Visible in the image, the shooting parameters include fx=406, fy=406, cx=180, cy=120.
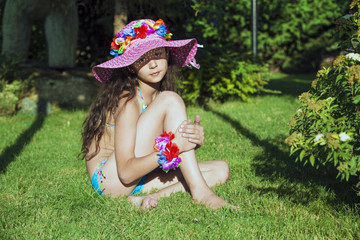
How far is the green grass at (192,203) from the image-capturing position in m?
2.44

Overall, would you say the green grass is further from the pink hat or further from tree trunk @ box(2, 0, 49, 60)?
tree trunk @ box(2, 0, 49, 60)

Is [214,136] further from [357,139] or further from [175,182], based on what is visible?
[357,139]

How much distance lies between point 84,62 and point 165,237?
8.18 meters

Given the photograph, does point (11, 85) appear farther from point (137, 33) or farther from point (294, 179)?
point (294, 179)

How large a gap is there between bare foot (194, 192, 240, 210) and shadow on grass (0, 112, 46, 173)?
2.08 m

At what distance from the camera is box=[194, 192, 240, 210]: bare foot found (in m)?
2.74

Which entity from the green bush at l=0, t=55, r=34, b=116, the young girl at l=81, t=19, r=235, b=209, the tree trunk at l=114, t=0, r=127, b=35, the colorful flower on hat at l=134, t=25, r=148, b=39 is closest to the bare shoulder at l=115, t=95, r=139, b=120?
the young girl at l=81, t=19, r=235, b=209

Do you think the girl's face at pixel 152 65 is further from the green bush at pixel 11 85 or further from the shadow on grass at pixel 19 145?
the green bush at pixel 11 85

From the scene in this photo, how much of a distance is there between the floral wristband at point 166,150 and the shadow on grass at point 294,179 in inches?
32.4

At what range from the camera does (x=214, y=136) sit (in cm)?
502

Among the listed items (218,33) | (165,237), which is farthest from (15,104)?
(218,33)

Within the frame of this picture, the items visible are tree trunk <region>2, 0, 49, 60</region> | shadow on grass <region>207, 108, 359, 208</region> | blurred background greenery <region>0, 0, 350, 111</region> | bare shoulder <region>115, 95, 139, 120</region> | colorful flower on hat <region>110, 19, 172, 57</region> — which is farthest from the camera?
blurred background greenery <region>0, 0, 350, 111</region>

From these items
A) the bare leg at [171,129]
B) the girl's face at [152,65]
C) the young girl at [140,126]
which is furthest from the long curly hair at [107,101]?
the bare leg at [171,129]

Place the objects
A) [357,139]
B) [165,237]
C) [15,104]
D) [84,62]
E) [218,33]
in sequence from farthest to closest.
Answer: [218,33]
[84,62]
[15,104]
[165,237]
[357,139]
